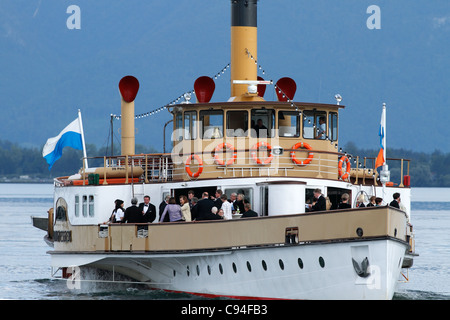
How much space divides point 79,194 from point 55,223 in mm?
1868

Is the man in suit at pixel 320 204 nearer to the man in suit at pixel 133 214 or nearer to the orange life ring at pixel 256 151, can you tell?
the orange life ring at pixel 256 151

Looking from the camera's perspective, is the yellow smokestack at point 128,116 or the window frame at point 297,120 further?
the yellow smokestack at point 128,116

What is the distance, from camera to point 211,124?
2597 centimetres

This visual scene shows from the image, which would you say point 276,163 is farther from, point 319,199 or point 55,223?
point 55,223

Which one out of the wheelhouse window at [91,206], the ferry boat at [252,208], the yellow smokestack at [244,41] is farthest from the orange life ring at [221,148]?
the wheelhouse window at [91,206]

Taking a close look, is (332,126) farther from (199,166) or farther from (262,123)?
(199,166)

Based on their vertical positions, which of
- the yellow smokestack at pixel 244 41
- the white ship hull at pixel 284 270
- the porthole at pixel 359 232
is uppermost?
the yellow smokestack at pixel 244 41

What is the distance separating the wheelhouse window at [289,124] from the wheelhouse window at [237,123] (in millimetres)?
934

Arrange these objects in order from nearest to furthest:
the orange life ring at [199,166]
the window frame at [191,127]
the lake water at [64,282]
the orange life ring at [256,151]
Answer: the orange life ring at [256,151], the orange life ring at [199,166], the window frame at [191,127], the lake water at [64,282]

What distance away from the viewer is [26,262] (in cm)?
4069

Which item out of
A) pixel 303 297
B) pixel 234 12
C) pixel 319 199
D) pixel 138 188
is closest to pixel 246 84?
pixel 234 12

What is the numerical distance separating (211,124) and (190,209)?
2.93m

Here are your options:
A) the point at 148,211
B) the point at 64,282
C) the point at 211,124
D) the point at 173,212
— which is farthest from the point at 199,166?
the point at 64,282

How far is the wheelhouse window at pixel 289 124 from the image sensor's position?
1014 inches
